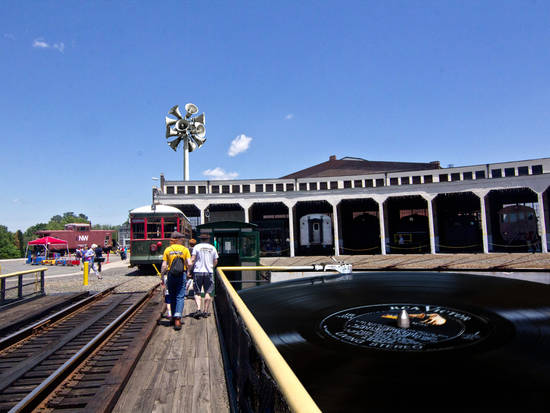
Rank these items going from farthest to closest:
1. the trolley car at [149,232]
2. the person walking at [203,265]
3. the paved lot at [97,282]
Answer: the trolley car at [149,232]
the paved lot at [97,282]
the person walking at [203,265]

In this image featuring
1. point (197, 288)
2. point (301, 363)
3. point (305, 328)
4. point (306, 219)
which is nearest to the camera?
point (301, 363)

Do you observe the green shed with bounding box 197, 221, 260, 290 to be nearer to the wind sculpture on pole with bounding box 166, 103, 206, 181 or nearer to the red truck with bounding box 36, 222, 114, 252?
the wind sculpture on pole with bounding box 166, 103, 206, 181

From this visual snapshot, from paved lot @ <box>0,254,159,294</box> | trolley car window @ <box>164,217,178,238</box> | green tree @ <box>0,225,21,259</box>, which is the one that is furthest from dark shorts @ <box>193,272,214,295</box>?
green tree @ <box>0,225,21,259</box>

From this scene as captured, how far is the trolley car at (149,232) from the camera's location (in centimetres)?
1880

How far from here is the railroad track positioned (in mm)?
3953

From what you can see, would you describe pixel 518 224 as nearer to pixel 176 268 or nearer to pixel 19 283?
pixel 176 268

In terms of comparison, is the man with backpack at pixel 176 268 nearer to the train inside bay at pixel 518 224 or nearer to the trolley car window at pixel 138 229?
the trolley car window at pixel 138 229

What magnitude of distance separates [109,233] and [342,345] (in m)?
53.0

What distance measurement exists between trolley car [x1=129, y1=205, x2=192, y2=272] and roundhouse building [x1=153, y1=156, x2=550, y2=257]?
1178 centimetres

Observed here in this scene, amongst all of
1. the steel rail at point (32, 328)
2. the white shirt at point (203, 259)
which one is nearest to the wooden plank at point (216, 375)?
the white shirt at point (203, 259)

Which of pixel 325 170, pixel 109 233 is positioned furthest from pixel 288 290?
pixel 109 233

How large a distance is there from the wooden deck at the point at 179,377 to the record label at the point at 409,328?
169 centimetres

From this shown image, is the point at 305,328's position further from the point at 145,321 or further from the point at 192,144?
the point at 192,144

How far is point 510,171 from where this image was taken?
32156 mm
